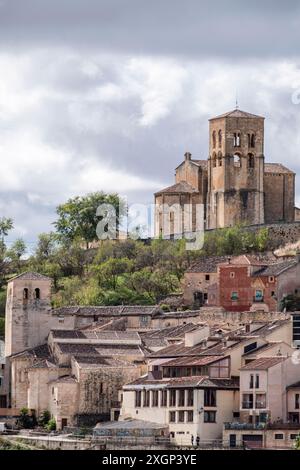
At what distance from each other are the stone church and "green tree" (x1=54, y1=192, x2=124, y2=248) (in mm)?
3565

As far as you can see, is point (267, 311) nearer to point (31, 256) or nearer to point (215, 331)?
point (215, 331)

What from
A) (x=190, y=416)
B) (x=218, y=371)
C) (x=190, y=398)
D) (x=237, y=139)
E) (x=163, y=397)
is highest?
(x=237, y=139)

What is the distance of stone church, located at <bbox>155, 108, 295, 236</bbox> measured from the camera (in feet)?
498

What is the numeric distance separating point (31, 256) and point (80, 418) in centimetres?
3896

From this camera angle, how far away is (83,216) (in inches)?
6132

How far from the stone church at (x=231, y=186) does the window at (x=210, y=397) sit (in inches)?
1618

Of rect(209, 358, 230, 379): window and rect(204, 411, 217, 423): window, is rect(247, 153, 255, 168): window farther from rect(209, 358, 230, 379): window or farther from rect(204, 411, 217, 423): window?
rect(204, 411, 217, 423): window

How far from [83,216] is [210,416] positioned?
155 feet

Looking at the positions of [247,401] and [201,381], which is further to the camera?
[201,381]

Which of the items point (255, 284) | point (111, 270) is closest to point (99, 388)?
point (255, 284)

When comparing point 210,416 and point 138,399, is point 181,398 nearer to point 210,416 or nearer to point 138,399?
point 210,416

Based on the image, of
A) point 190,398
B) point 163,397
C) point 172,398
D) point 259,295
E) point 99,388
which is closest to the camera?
point 190,398

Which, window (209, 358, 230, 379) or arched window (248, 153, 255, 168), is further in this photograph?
arched window (248, 153, 255, 168)

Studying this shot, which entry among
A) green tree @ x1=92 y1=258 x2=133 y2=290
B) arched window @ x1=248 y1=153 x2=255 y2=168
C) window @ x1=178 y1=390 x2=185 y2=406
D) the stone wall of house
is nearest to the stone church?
arched window @ x1=248 y1=153 x2=255 y2=168
